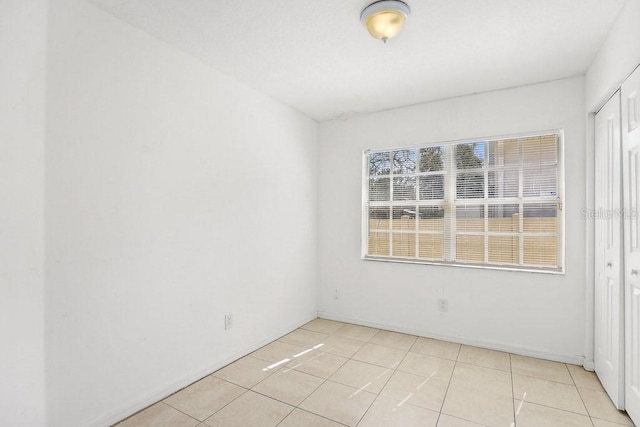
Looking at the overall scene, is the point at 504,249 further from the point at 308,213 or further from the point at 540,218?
the point at 308,213

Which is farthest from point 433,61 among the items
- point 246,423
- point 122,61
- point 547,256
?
point 246,423

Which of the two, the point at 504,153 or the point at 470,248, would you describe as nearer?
the point at 504,153

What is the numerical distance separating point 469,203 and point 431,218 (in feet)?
1.35

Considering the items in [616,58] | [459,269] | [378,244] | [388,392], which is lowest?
[388,392]

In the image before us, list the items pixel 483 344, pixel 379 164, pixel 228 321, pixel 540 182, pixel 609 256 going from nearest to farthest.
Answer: pixel 609 256, pixel 228 321, pixel 540 182, pixel 483 344, pixel 379 164

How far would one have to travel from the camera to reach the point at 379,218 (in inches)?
152

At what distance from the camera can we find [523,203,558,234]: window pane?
2963 mm

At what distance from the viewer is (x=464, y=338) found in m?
3.22

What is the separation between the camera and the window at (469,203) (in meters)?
3.00

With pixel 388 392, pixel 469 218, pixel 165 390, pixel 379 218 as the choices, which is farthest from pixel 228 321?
pixel 469 218

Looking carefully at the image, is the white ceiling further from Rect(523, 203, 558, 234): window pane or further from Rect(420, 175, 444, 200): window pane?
Rect(523, 203, 558, 234): window pane

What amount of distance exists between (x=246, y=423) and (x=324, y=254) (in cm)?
232

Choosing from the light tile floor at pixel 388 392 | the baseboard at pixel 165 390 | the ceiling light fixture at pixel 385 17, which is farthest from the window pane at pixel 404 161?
the baseboard at pixel 165 390

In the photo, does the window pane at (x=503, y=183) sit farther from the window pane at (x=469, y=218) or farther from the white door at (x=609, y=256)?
the white door at (x=609, y=256)
